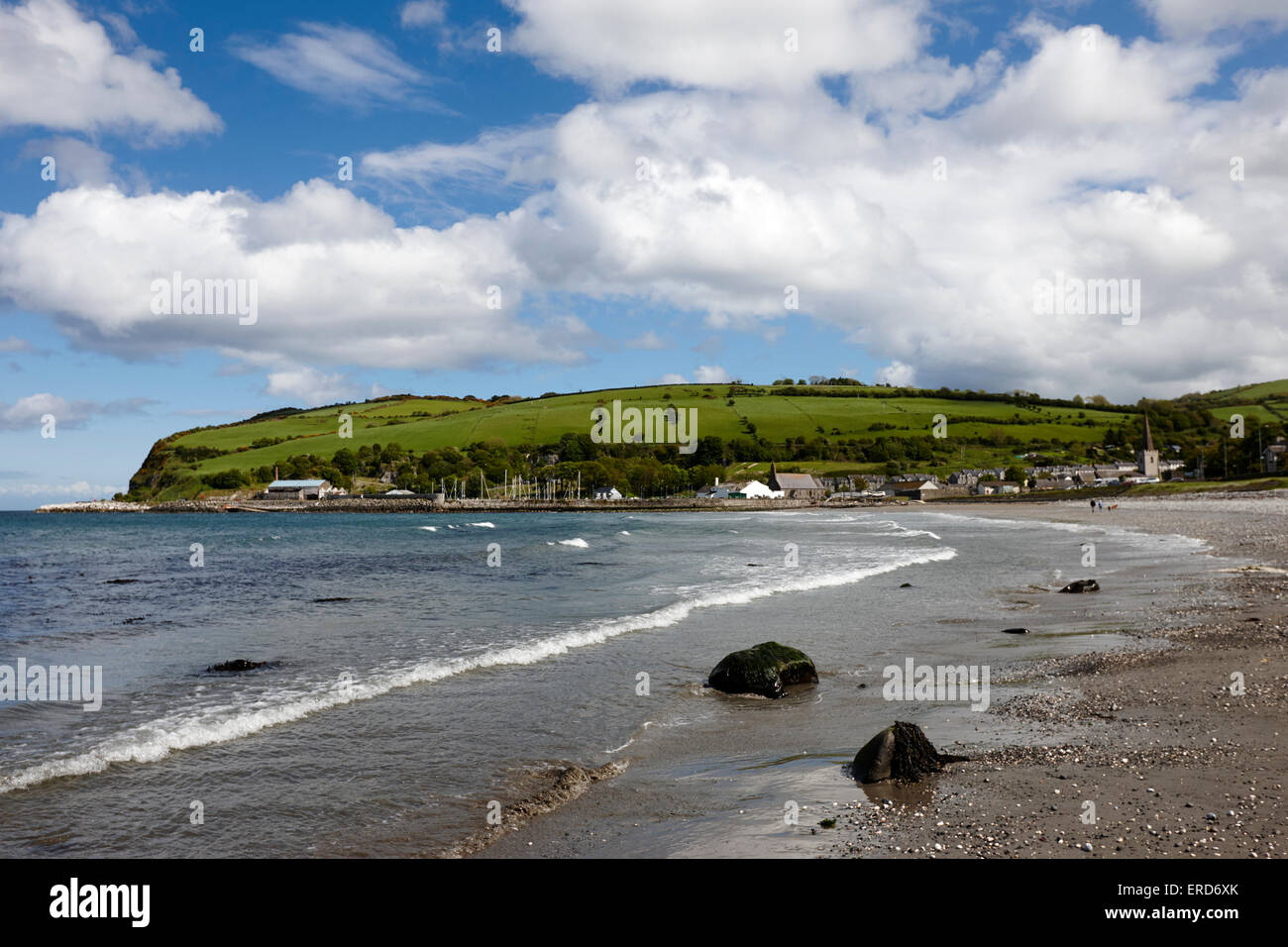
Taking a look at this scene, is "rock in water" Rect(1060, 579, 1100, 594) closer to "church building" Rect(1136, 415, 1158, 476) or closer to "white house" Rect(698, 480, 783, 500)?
"white house" Rect(698, 480, 783, 500)

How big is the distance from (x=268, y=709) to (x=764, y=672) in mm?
8495

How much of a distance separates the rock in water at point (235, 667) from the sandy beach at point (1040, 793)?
34.1ft

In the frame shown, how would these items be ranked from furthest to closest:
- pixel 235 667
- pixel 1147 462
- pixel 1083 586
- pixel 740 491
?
1. pixel 740 491
2. pixel 1147 462
3. pixel 1083 586
4. pixel 235 667

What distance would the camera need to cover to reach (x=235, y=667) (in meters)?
16.1

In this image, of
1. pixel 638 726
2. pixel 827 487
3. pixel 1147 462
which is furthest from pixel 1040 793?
pixel 827 487

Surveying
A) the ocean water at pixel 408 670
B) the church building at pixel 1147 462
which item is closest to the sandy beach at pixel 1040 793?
the ocean water at pixel 408 670

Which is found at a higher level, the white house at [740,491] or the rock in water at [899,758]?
the rock in water at [899,758]

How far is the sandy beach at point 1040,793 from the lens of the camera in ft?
21.6

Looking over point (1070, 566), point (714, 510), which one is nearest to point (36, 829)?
point (1070, 566)

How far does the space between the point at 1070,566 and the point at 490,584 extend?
2578cm

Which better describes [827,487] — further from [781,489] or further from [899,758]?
[899,758]

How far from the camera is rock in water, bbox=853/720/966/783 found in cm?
858

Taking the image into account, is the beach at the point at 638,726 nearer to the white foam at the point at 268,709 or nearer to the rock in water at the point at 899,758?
the white foam at the point at 268,709
